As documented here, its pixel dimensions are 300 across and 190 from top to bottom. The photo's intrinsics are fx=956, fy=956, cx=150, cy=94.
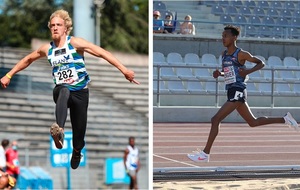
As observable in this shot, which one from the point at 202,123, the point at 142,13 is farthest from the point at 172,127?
the point at 142,13

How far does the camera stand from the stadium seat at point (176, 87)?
1612cm

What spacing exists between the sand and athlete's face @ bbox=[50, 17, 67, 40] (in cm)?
500

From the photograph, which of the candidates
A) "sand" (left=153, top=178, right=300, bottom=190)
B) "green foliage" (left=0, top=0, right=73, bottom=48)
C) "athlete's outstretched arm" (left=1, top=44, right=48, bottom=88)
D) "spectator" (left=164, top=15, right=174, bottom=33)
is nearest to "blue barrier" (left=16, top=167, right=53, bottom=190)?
"green foliage" (left=0, top=0, right=73, bottom=48)

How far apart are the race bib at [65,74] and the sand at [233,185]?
492cm

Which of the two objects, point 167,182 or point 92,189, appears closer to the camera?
point 167,182

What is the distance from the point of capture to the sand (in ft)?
29.3

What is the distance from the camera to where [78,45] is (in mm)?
3996

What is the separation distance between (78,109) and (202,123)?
1204 centimetres

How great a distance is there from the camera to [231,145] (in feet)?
40.8

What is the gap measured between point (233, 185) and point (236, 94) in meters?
2.26

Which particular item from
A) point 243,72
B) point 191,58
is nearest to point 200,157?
point 243,72

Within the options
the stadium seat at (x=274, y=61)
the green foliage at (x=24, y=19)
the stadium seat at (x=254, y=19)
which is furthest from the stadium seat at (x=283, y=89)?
the stadium seat at (x=254, y=19)

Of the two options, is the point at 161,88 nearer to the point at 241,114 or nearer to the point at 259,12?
the point at 259,12

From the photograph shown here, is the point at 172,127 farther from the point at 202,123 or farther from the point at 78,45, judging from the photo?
the point at 78,45
